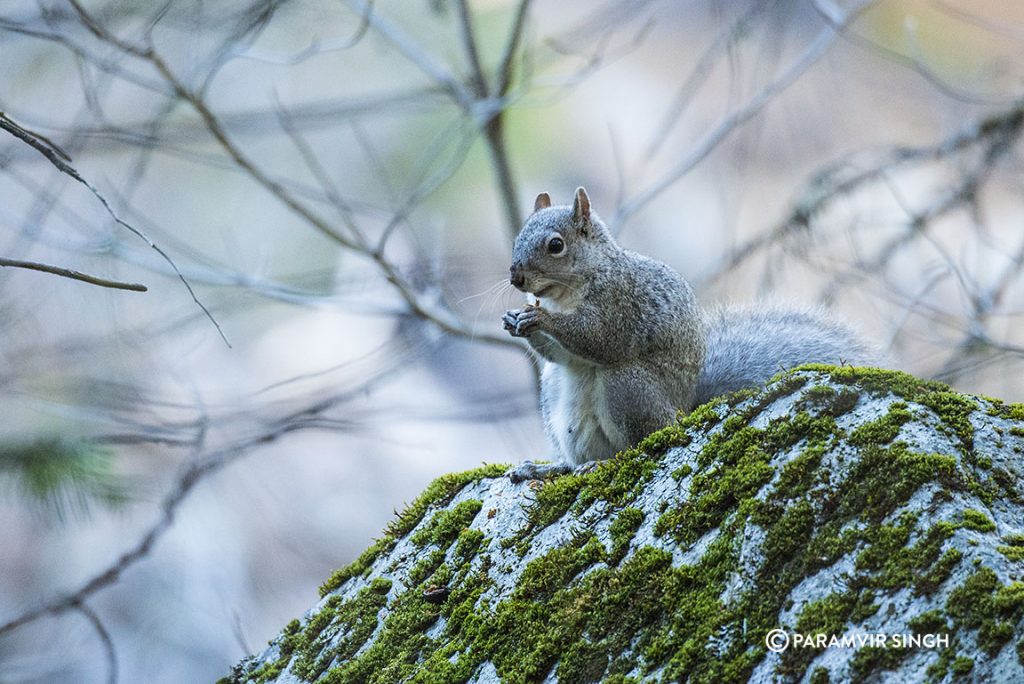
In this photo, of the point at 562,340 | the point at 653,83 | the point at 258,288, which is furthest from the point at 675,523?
the point at 653,83

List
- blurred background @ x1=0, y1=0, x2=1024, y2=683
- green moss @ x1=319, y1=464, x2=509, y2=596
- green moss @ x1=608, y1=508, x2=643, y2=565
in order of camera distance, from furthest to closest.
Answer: blurred background @ x1=0, y1=0, x2=1024, y2=683, green moss @ x1=319, y1=464, x2=509, y2=596, green moss @ x1=608, y1=508, x2=643, y2=565

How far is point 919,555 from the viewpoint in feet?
4.68

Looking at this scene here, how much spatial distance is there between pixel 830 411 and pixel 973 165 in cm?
397

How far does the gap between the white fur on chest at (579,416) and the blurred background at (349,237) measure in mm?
704

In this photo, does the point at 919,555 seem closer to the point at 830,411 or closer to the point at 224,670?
the point at 830,411

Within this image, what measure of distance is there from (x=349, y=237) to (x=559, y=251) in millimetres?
4200

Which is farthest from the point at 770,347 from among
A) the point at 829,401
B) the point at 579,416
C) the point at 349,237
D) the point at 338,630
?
the point at 349,237

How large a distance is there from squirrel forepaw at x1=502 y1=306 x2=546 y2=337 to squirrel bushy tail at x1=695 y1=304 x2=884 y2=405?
0.45 meters

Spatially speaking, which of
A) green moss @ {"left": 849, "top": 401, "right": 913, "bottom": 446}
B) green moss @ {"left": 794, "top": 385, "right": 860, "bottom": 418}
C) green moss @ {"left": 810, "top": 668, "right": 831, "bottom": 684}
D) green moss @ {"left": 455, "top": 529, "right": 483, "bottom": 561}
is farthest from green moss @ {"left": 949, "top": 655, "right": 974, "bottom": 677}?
green moss @ {"left": 455, "top": 529, "right": 483, "bottom": 561}

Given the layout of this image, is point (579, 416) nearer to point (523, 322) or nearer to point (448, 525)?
point (523, 322)

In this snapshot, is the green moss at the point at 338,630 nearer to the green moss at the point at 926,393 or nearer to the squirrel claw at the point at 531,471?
the squirrel claw at the point at 531,471

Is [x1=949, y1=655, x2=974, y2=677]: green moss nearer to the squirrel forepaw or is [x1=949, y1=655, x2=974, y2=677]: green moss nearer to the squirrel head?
the squirrel forepaw

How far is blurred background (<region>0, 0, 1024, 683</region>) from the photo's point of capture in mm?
3783

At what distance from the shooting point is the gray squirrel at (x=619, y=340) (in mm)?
2424
